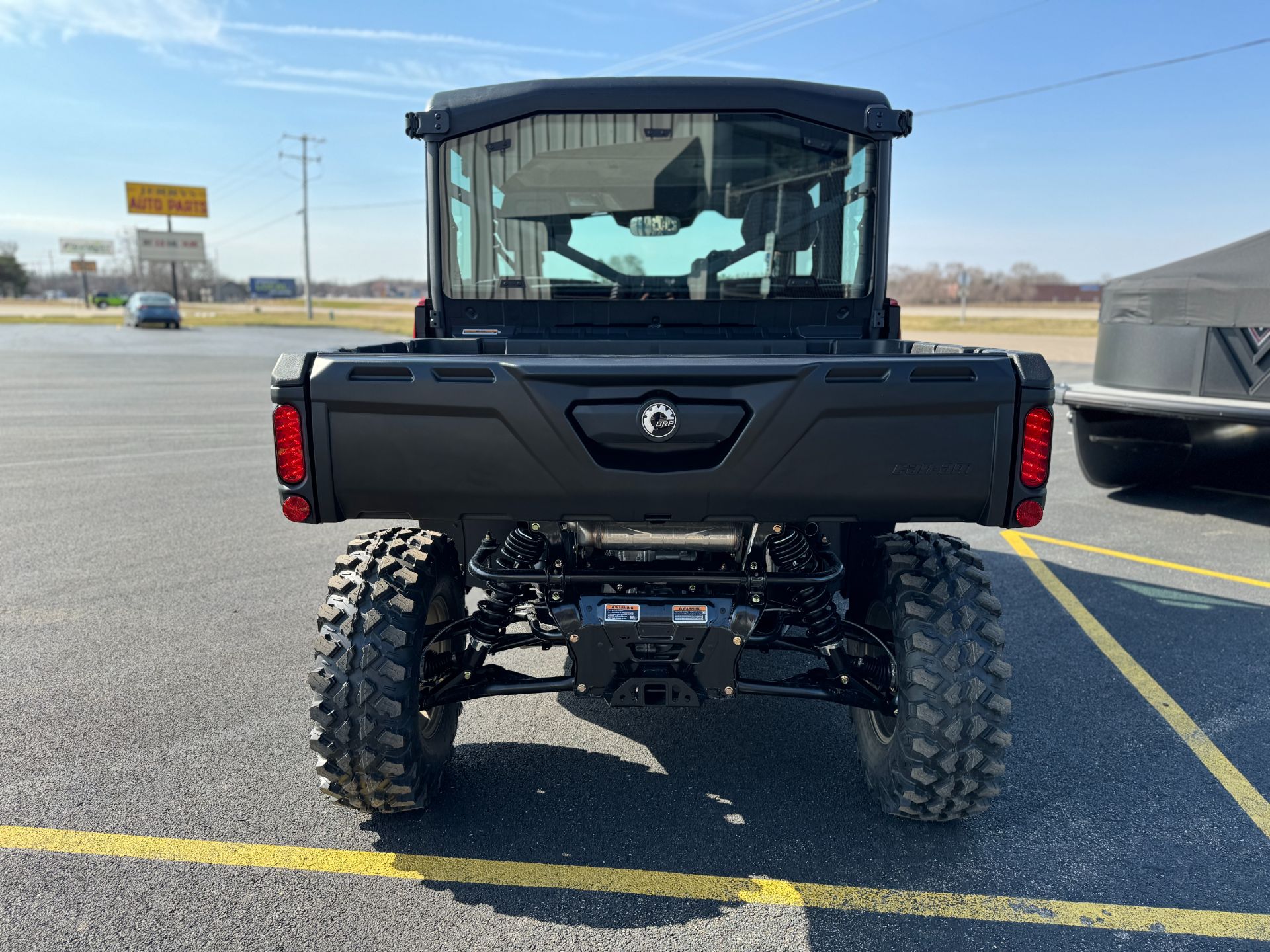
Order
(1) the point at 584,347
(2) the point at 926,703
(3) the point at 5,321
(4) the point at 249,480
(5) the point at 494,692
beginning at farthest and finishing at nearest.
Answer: (3) the point at 5,321
(4) the point at 249,480
(1) the point at 584,347
(5) the point at 494,692
(2) the point at 926,703

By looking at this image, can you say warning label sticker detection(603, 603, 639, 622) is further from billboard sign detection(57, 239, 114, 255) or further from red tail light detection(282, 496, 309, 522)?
billboard sign detection(57, 239, 114, 255)

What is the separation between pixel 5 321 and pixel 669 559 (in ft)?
188

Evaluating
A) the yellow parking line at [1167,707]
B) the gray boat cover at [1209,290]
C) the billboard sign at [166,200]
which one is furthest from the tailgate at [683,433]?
the billboard sign at [166,200]

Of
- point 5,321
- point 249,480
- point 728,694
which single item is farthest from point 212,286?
point 728,694

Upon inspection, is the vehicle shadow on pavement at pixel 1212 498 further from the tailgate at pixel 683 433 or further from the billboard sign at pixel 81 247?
the billboard sign at pixel 81 247

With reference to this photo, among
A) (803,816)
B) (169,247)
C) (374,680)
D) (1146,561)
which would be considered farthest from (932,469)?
(169,247)

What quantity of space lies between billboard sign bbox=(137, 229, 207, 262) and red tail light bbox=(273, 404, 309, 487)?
88.2m

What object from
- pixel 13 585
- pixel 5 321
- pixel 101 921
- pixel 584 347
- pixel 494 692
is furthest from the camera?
pixel 5 321

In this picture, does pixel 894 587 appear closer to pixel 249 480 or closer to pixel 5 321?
pixel 249 480

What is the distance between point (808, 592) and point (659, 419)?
979 millimetres

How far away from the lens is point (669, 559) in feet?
10.4

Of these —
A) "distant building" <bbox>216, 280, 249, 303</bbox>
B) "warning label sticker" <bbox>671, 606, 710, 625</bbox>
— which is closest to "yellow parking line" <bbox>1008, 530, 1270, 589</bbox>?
"warning label sticker" <bbox>671, 606, 710, 625</bbox>

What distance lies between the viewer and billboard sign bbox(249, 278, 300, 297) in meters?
118

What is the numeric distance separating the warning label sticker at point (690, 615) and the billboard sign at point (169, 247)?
291 feet
